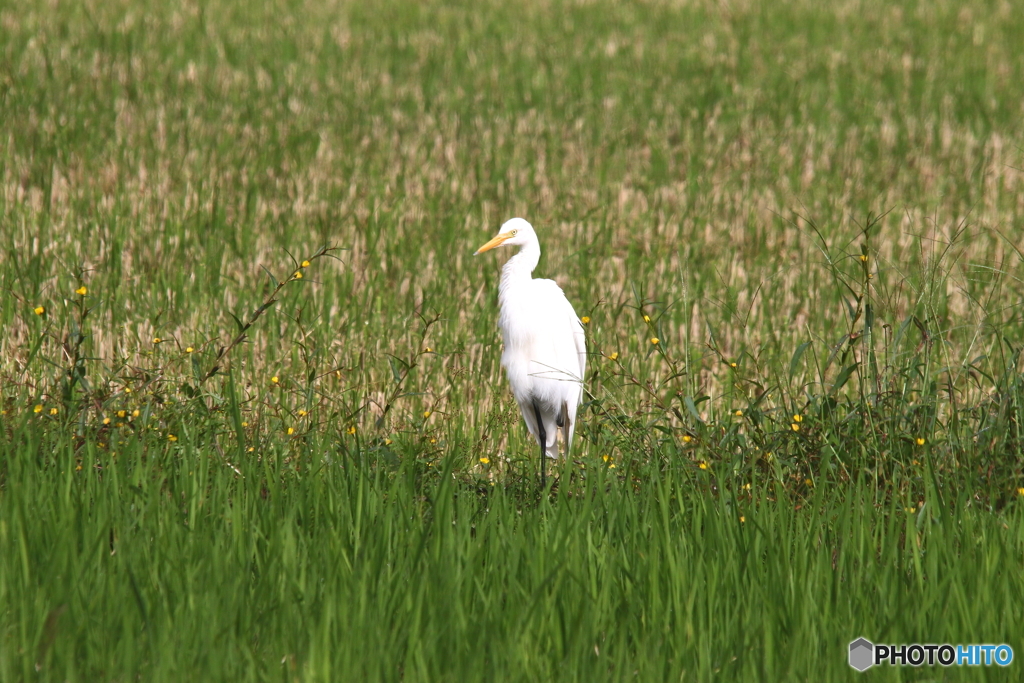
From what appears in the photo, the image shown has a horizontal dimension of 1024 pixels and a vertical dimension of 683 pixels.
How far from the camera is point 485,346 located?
5605 mm

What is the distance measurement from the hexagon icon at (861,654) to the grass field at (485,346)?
0.13 feet

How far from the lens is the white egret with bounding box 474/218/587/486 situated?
4.52m

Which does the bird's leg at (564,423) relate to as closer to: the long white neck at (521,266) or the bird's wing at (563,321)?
the bird's wing at (563,321)

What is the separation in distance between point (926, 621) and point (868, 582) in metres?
0.22

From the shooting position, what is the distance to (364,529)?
3.22 metres

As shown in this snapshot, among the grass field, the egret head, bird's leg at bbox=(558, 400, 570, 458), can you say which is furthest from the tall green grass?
the egret head

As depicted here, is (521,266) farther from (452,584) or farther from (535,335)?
(452,584)

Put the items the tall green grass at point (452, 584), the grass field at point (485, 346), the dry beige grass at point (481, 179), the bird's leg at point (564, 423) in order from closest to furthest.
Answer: the tall green grass at point (452, 584) → the grass field at point (485, 346) → the bird's leg at point (564, 423) → the dry beige grass at point (481, 179)

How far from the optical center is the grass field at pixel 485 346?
2744 millimetres

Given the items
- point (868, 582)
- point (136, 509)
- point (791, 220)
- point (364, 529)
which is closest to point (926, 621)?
point (868, 582)

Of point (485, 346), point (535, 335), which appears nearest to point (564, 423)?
point (535, 335)

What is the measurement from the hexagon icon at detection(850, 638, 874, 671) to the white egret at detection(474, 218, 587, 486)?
191 centimetres

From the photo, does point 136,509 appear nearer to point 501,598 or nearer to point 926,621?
point 501,598

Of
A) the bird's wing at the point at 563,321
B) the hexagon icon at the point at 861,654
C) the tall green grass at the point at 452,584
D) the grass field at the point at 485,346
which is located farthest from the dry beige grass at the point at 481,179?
the hexagon icon at the point at 861,654
